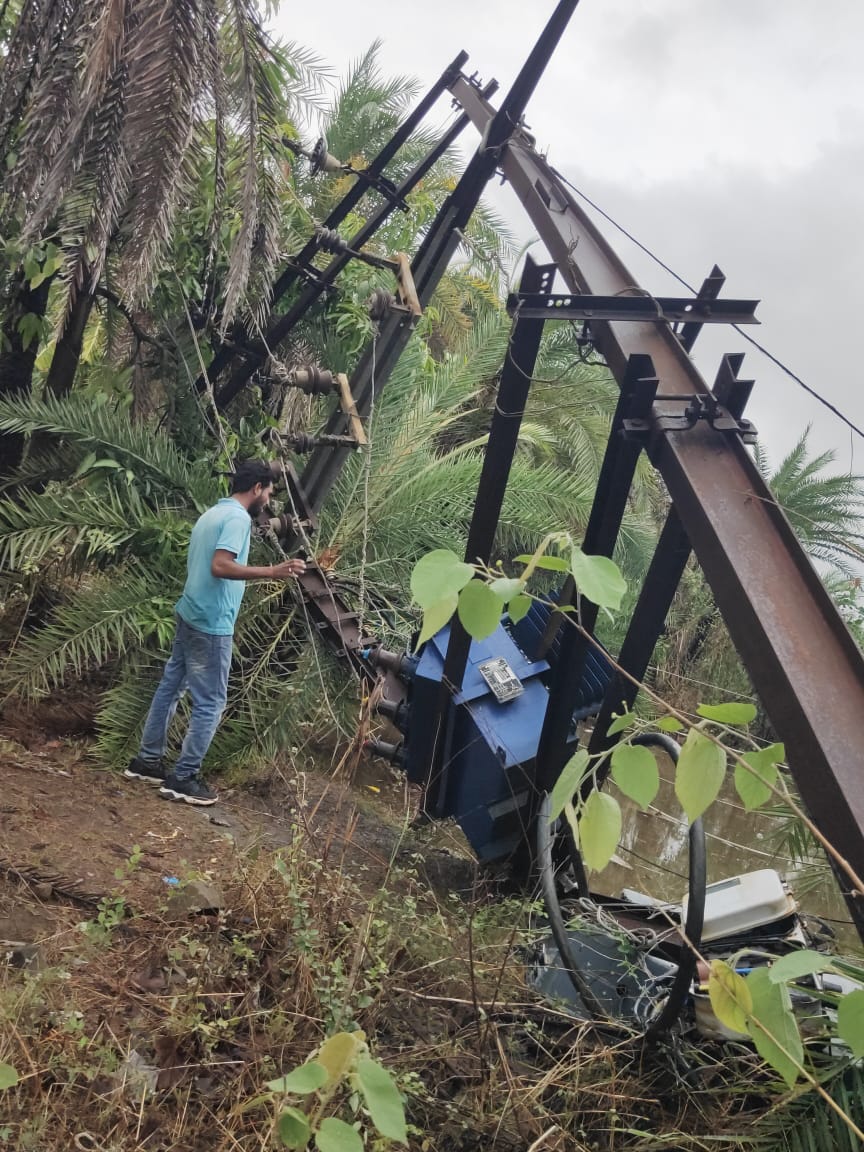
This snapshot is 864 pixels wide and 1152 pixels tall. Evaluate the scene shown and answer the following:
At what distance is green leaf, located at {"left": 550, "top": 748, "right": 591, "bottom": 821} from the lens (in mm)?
1452

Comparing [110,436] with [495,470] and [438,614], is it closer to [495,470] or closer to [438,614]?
[495,470]

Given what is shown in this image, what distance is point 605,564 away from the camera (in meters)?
1.46

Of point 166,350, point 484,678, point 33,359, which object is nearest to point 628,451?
point 484,678

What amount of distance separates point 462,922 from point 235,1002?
4.00ft

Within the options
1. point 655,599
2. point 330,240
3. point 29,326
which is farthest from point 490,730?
point 29,326

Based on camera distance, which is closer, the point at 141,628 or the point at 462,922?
the point at 462,922

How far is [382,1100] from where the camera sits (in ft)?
4.40

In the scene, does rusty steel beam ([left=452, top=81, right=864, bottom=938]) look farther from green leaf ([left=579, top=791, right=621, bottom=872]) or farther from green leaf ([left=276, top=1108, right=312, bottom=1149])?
green leaf ([left=276, top=1108, right=312, bottom=1149])

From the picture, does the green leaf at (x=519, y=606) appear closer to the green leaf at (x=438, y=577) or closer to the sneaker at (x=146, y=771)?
the green leaf at (x=438, y=577)

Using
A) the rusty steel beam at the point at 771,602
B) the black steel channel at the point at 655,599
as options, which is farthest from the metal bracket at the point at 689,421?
the black steel channel at the point at 655,599

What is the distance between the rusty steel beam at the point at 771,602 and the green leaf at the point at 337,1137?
0.98m

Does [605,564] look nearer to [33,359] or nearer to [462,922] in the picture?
[462,922]

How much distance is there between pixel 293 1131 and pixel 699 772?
901 millimetres

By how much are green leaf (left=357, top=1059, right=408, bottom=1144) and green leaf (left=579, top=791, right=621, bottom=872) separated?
45 centimetres
